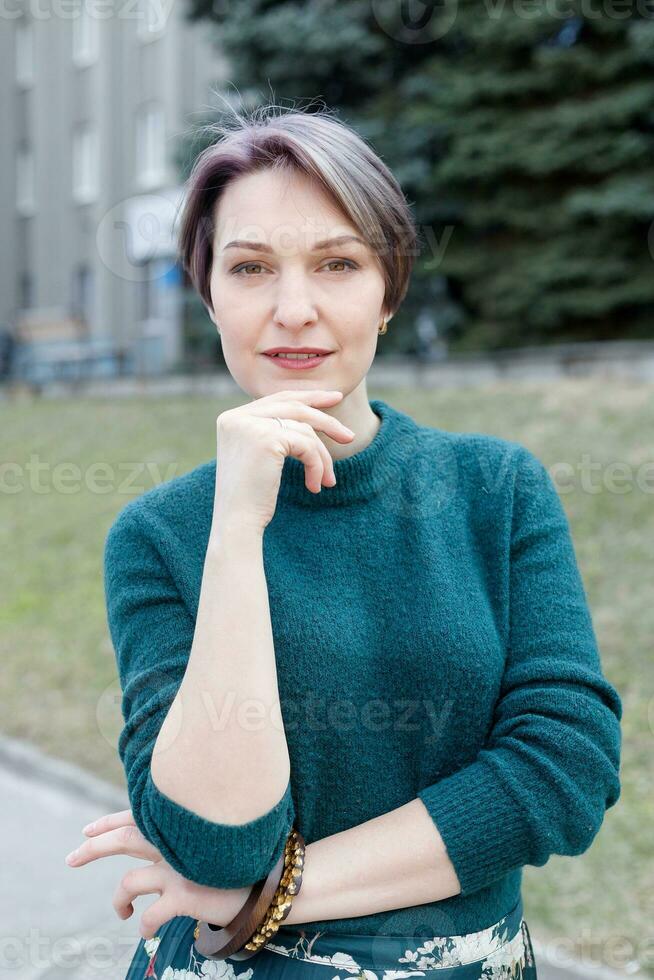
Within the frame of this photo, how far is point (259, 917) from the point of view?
3.94 ft

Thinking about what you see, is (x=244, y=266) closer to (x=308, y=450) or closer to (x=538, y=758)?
(x=308, y=450)

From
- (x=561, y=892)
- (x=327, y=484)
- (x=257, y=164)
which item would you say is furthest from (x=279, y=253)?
(x=561, y=892)

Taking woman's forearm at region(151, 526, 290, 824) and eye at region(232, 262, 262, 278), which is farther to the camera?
eye at region(232, 262, 262, 278)

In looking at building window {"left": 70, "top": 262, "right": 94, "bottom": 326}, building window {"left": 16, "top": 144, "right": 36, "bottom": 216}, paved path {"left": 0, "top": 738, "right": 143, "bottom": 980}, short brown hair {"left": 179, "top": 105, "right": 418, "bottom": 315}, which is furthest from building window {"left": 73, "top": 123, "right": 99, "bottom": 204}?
short brown hair {"left": 179, "top": 105, "right": 418, "bottom": 315}

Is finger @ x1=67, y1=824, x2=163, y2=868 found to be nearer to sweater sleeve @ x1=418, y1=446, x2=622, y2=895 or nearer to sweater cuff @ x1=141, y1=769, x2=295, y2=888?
sweater cuff @ x1=141, y1=769, x2=295, y2=888

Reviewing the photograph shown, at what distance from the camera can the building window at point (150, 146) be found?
17516 millimetres

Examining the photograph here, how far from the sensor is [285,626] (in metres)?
1.31

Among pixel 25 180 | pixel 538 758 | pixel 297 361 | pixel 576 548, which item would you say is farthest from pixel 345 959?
pixel 25 180

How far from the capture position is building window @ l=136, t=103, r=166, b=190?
17516 mm

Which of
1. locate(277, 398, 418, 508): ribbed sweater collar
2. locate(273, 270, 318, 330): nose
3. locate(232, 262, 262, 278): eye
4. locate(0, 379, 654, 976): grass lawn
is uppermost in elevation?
locate(232, 262, 262, 278): eye

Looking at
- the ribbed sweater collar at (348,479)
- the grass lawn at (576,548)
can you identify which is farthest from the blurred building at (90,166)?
the ribbed sweater collar at (348,479)

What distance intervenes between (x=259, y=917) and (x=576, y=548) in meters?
3.70

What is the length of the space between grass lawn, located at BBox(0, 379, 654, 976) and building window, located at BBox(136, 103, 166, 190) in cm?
968

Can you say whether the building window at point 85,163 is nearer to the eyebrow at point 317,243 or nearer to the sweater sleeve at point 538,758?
the eyebrow at point 317,243
